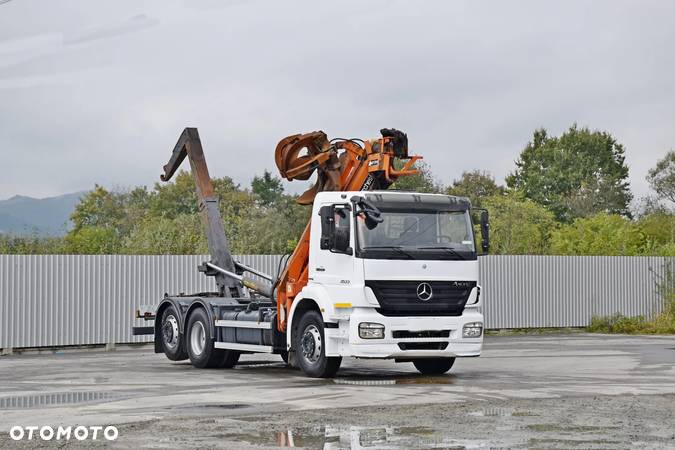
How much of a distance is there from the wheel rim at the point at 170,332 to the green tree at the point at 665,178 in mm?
68310

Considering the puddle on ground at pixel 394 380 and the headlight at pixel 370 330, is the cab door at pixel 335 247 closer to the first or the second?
the headlight at pixel 370 330

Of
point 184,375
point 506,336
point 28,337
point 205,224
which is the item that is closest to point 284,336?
point 184,375

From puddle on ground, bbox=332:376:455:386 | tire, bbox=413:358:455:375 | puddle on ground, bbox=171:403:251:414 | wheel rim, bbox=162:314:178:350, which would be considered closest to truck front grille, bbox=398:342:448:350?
puddle on ground, bbox=332:376:455:386

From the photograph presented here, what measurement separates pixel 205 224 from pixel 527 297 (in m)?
15.0

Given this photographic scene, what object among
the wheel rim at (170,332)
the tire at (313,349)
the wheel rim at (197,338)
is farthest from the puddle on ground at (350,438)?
the wheel rim at (170,332)

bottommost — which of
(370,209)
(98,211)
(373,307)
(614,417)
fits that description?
(614,417)

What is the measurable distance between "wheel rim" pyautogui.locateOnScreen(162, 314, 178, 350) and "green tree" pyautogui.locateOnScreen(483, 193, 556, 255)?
27.4 meters

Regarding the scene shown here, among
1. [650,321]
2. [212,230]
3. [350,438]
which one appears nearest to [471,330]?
[212,230]

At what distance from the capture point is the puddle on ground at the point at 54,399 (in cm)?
1371

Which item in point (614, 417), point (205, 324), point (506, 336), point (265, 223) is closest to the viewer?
point (614, 417)

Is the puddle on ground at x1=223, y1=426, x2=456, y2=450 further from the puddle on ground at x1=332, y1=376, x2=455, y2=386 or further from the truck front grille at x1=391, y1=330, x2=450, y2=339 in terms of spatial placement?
the truck front grille at x1=391, y1=330, x2=450, y2=339

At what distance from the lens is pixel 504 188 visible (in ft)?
287

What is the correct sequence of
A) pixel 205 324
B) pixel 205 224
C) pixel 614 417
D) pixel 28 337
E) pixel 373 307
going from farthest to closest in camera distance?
pixel 28 337 → pixel 205 224 → pixel 205 324 → pixel 373 307 → pixel 614 417

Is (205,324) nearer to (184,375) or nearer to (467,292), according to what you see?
(184,375)
